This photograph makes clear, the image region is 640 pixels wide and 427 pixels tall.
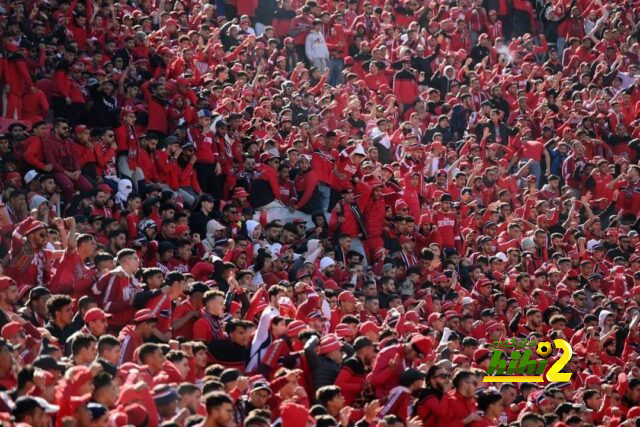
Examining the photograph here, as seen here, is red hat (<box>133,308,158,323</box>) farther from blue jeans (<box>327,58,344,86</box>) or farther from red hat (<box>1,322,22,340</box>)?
blue jeans (<box>327,58,344,86</box>)

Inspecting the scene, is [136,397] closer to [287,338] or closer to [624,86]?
[287,338]

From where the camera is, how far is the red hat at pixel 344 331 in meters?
13.6

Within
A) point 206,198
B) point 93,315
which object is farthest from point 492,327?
point 93,315

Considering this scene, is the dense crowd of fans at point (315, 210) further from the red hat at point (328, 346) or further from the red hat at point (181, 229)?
the red hat at point (181, 229)

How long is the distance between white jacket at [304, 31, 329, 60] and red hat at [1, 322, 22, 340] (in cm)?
1448

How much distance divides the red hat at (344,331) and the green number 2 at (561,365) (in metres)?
3.76

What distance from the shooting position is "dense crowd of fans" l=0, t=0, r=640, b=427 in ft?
38.6

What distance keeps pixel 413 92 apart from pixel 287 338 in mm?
12824

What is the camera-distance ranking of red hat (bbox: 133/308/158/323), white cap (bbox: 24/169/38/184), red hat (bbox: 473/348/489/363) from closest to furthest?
red hat (bbox: 133/308/158/323) < red hat (bbox: 473/348/489/363) < white cap (bbox: 24/169/38/184)

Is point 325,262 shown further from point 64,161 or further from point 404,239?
point 64,161

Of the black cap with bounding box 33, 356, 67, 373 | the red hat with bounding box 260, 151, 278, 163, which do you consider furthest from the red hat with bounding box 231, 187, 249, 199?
the black cap with bounding box 33, 356, 67, 373

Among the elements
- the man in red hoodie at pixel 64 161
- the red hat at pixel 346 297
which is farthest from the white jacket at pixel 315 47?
the red hat at pixel 346 297

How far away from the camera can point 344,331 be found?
13.6 m

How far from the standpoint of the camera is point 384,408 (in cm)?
1185
